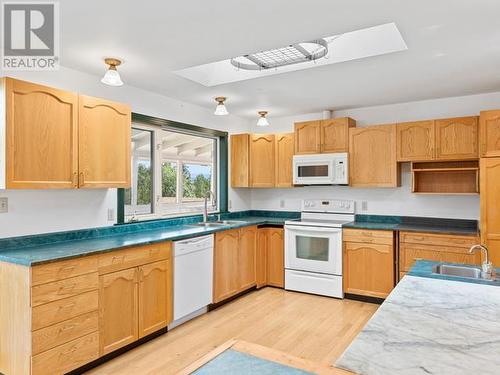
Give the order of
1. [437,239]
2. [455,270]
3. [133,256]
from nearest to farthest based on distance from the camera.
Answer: [455,270]
[133,256]
[437,239]

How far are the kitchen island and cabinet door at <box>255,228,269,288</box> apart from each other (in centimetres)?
292

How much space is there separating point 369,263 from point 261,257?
4.42ft

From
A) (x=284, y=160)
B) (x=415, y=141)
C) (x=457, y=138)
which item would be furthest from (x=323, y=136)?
(x=457, y=138)

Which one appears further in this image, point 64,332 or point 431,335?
point 64,332

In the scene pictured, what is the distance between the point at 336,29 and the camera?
2.20 m

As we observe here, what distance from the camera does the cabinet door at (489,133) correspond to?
330 cm

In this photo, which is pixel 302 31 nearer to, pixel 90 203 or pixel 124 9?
pixel 124 9

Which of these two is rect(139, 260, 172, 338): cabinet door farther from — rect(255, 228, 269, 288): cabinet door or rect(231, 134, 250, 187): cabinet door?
rect(231, 134, 250, 187): cabinet door

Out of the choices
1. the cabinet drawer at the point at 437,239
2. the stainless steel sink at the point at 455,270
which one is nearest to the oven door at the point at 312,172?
the cabinet drawer at the point at 437,239

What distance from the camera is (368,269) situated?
3.94m

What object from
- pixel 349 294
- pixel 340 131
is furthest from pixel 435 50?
pixel 349 294

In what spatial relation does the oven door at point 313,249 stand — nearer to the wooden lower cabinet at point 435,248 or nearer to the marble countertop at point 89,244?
the wooden lower cabinet at point 435,248

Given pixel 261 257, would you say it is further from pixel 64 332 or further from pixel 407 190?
pixel 64 332

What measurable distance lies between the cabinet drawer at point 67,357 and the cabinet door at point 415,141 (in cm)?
352
